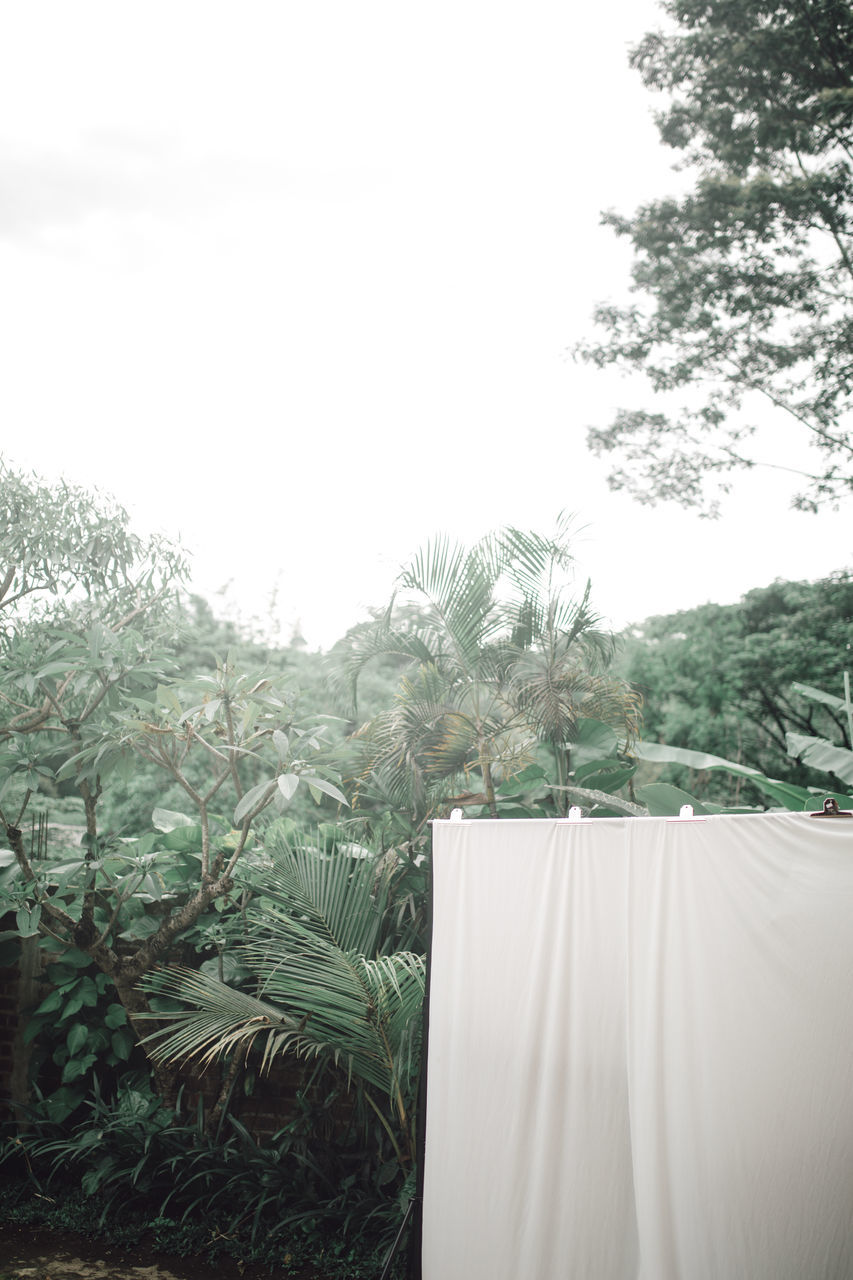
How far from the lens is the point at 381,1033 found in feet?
10.9

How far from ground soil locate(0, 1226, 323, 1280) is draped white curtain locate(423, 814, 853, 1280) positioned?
1182mm

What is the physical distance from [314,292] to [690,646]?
8.23 metres

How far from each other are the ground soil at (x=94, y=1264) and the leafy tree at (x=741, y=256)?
31.6 feet

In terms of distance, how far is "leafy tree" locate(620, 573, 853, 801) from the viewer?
999 centimetres

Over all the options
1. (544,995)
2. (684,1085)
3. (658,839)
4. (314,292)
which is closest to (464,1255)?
(544,995)

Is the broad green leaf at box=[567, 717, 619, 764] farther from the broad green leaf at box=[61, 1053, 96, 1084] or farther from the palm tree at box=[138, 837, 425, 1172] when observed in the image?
the broad green leaf at box=[61, 1053, 96, 1084]

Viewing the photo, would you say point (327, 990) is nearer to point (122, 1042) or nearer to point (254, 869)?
point (254, 869)

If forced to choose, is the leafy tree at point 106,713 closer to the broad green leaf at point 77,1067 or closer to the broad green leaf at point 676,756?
the broad green leaf at point 77,1067

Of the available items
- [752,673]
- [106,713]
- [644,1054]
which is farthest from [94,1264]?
[752,673]

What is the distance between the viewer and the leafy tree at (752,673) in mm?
9992

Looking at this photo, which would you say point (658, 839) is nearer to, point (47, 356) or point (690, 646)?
point (690, 646)

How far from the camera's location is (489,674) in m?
4.64

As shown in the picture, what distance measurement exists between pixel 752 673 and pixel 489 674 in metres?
6.71

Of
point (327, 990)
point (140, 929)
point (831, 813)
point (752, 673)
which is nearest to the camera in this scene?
point (831, 813)
